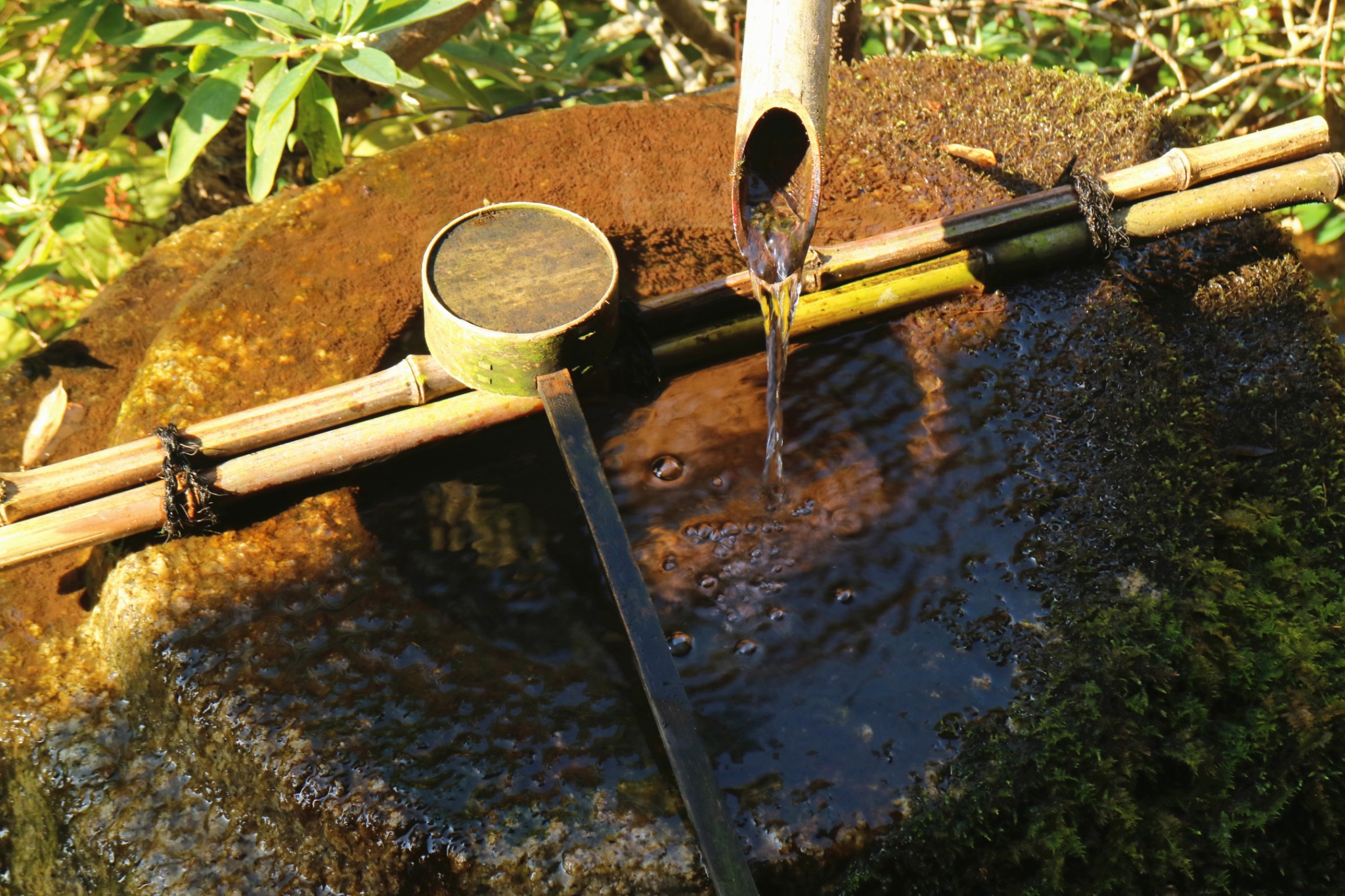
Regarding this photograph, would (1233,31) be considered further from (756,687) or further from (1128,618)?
(756,687)

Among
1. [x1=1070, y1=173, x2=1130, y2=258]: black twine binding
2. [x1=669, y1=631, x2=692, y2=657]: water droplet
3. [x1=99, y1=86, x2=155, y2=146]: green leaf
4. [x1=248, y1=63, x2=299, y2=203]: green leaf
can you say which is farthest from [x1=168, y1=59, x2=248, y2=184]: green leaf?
[x1=1070, y1=173, x2=1130, y2=258]: black twine binding

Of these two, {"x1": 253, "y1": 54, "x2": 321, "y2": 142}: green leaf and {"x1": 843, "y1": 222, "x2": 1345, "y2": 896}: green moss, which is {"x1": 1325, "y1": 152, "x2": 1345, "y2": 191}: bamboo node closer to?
{"x1": 843, "y1": 222, "x2": 1345, "y2": 896}: green moss

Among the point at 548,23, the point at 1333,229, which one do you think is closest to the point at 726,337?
the point at 548,23

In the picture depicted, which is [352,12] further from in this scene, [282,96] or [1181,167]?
[1181,167]

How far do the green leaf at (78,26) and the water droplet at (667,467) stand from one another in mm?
2906

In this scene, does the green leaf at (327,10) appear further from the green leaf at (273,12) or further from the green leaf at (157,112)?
the green leaf at (157,112)

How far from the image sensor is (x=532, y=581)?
2.64 m

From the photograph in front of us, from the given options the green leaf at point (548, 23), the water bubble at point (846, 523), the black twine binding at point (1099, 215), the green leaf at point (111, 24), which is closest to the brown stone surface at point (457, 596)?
the water bubble at point (846, 523)

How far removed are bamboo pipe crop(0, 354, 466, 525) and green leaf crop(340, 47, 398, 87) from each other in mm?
1012

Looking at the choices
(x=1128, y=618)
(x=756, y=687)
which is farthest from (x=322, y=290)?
(x=1128, y=618)

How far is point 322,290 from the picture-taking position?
3125mm

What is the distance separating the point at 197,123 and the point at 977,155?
279 cm

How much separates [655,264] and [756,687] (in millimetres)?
1683

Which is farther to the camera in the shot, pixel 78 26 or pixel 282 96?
pixel 78 26
